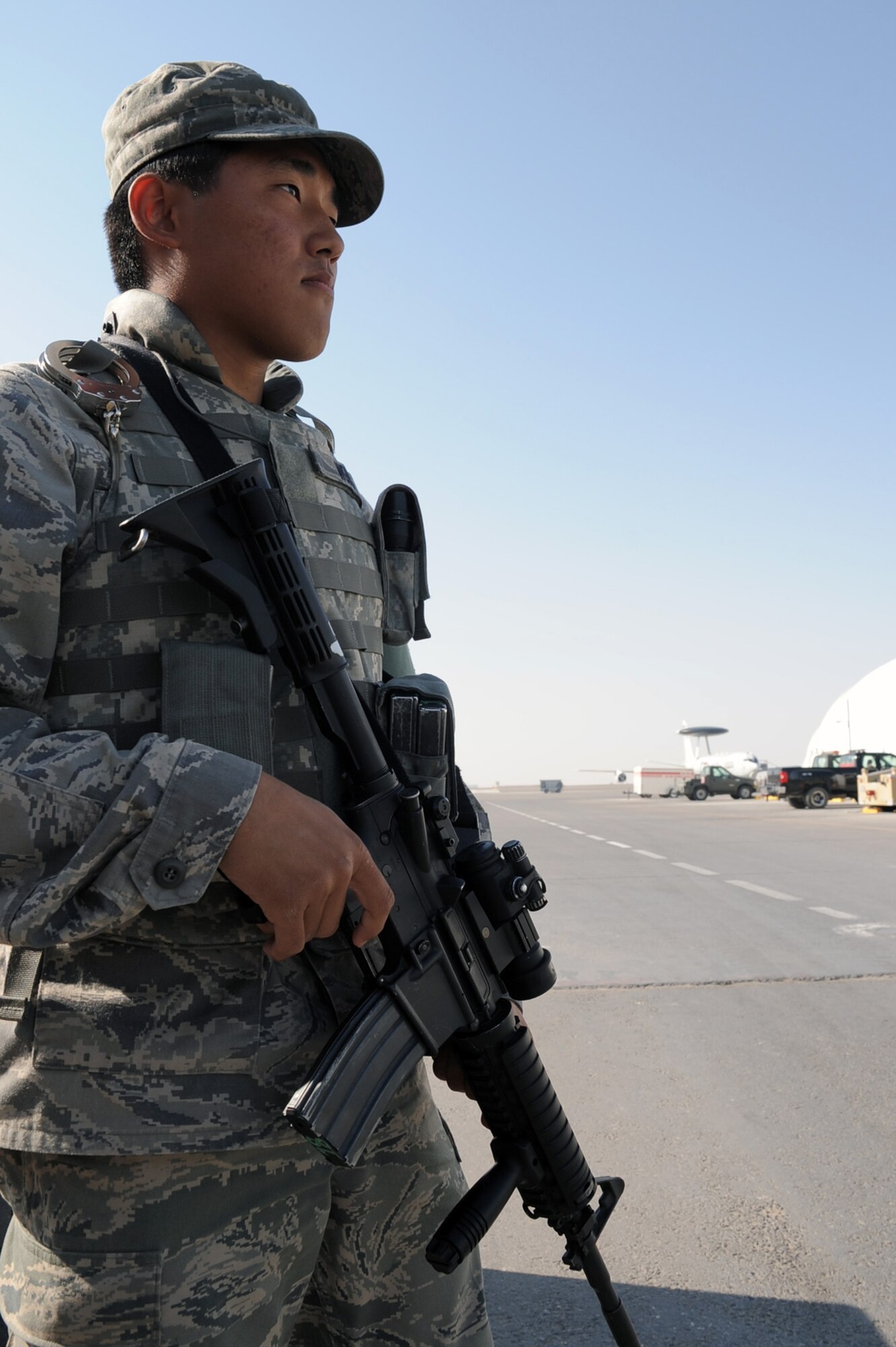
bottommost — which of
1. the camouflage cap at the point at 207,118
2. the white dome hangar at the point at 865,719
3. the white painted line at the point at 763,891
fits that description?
the white painted line at the point at 763,891

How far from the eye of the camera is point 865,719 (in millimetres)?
63781

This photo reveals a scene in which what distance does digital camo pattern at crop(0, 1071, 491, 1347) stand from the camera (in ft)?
4.01

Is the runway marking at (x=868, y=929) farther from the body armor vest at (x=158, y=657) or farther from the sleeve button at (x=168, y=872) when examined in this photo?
the sleeve button at (x=168, y=872)

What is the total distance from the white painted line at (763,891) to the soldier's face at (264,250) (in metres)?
7.38

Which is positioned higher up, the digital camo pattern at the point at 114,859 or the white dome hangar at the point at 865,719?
the white dome hangar at the point at 865,719

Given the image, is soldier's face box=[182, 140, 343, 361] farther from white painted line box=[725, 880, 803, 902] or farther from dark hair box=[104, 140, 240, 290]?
white painted line box=[725, 880, 803, 902]

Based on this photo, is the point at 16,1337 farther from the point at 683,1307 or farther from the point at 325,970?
the point at 683,1307

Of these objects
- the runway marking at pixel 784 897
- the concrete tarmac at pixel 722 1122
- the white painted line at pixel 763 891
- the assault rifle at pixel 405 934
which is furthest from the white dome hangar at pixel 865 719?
the assault rifle at pixel 405 934

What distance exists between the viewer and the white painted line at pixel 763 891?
8.20 meters

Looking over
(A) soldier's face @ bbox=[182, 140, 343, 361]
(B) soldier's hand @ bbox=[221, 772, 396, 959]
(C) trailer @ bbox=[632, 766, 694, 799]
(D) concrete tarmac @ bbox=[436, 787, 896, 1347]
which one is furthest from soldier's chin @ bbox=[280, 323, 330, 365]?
(C) trailer @ bbox=[632, 766, 694, 799]

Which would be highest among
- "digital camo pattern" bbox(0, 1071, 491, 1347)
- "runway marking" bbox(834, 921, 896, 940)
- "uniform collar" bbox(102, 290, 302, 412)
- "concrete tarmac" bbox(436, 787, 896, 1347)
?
"uniform collar" bbox(102, 290, 302, 412)

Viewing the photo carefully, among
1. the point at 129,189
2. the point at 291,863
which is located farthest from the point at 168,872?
the point at 129,189

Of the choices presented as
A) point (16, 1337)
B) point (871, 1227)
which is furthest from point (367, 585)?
point (871, 1227)

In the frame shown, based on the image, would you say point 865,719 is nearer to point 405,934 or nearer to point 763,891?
point 763,891
